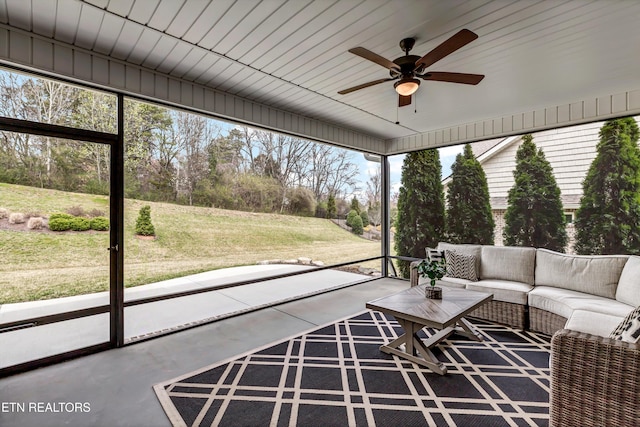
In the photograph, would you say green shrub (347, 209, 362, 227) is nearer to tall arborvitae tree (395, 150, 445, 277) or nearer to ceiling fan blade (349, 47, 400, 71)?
tall arborvitae tree (395, 150, 445, 277)

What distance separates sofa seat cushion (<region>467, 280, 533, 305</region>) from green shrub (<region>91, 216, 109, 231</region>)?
4390mm

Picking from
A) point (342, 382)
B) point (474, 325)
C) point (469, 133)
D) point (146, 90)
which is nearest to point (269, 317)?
point (342, 382)

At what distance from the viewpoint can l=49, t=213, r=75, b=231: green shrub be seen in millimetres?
2756

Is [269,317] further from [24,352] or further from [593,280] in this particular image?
[593,280]

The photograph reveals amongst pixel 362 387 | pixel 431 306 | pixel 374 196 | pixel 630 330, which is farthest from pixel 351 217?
→ pixel 630 330

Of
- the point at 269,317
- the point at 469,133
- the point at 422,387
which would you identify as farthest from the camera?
the point at 469,133

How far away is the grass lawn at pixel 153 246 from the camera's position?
2609 mm

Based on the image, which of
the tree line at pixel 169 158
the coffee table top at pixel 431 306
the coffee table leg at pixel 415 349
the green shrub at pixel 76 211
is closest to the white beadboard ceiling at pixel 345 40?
the tree line at pixel 169 158

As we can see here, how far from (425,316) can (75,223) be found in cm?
340

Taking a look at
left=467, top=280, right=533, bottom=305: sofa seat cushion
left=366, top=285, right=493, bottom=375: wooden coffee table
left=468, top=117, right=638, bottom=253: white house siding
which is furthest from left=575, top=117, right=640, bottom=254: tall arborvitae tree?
left=366, top=285, right=493, bottom=375: wooden coffee table

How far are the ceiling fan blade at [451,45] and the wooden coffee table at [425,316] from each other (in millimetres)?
2089

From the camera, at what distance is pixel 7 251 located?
254 centimetres

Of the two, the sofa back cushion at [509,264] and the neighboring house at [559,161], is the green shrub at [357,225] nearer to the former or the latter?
the neighboring house at [559,161]

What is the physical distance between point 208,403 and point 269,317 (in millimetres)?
1809
